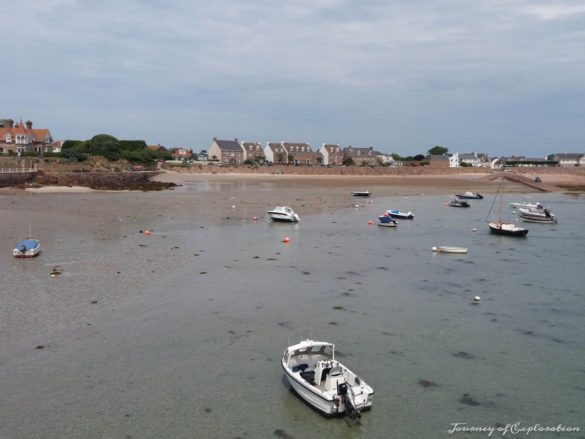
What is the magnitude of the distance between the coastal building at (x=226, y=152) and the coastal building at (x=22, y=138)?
47237mm

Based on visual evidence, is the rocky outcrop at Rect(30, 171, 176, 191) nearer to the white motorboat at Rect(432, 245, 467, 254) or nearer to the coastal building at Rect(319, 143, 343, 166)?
the white motorboat at Rect(432, 245, 467, 254)

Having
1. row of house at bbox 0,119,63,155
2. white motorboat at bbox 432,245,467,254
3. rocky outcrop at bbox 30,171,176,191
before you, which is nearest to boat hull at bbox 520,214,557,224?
white motorboat at bbox 432,245,467,254

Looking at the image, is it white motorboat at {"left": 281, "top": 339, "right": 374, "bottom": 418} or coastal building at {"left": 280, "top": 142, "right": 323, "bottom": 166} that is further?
coastal building at {"left": 280, "top": 142, "right": 323, "bottom": 166}

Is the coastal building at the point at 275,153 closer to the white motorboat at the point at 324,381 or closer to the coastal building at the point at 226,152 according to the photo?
the coastal building at the point at 226,152

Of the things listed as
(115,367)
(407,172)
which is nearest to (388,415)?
(115,367)

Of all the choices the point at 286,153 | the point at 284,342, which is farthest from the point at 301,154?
the point at 284,342

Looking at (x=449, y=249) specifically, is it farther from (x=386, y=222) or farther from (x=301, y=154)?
(x=301, y=154)

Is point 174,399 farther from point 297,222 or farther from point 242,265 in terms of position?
point 297,222

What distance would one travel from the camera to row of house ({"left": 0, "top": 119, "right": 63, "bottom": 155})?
121 meters

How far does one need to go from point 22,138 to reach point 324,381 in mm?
129480

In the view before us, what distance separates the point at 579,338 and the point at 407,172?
440 ft

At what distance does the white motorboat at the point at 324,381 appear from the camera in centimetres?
1260

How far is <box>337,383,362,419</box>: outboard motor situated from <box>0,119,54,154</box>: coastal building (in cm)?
12549

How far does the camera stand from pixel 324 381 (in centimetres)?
1359
